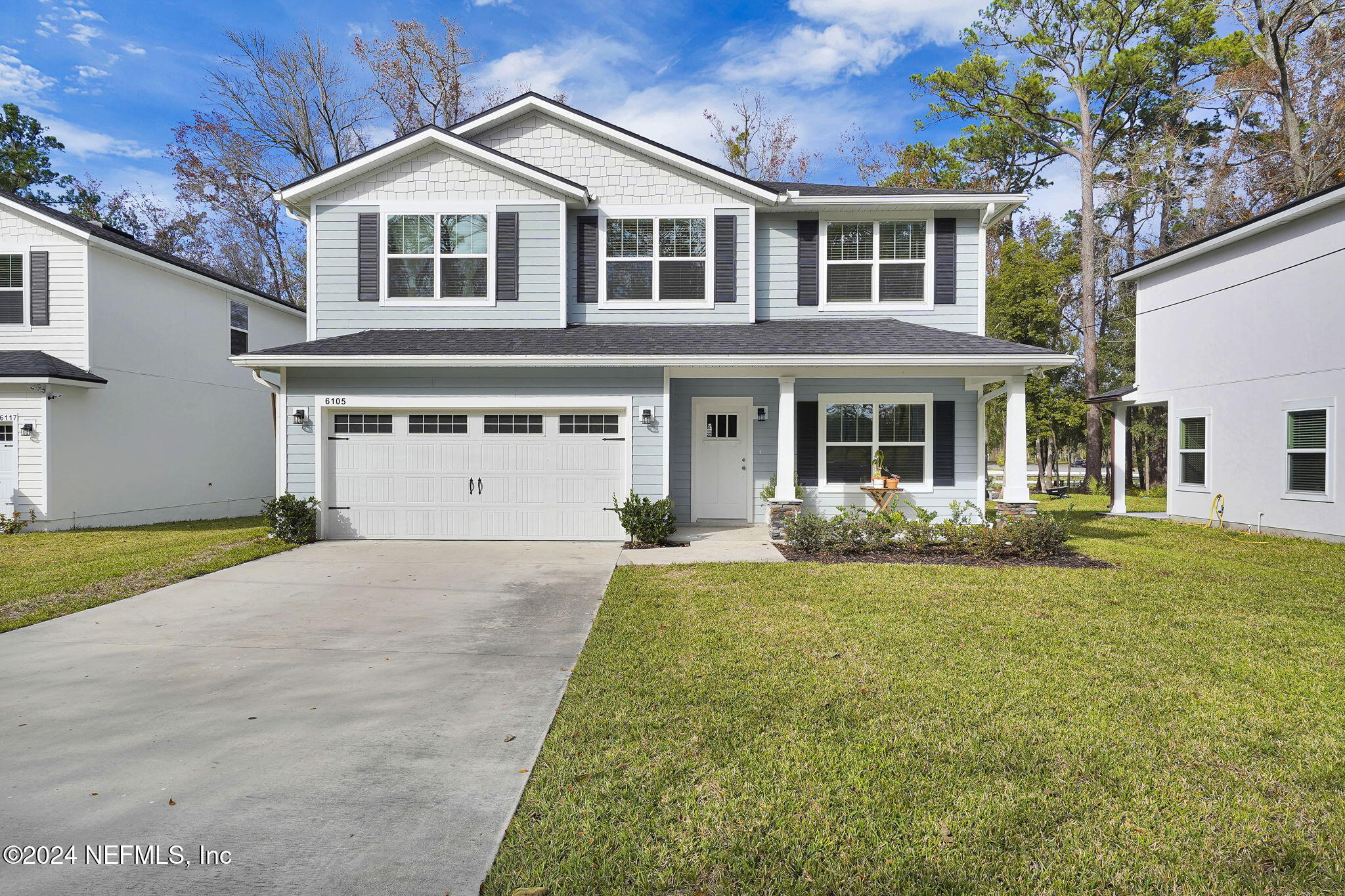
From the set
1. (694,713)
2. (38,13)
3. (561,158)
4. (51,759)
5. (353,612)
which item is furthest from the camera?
(38,13)

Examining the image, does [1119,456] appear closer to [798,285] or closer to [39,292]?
[798,285]

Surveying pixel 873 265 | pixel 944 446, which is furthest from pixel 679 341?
pixel 944 446

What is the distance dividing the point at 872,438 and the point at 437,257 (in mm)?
7919

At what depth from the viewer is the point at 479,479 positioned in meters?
9.99

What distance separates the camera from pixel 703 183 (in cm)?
1116

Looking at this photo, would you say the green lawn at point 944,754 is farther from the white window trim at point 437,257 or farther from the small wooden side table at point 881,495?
the white window trim at point 437,257

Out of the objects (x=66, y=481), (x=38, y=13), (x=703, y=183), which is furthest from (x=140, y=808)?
(x=38, y=13)

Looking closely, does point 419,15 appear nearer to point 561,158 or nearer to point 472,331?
point 561,158

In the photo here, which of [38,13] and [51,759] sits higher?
[38,13]

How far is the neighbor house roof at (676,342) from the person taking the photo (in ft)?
30.9

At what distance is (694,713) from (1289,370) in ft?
40.7

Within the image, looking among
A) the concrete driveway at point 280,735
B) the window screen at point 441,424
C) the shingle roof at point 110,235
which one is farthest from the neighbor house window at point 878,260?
the shingle roof at point 110,235

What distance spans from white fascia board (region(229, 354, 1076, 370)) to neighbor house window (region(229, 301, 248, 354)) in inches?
270
